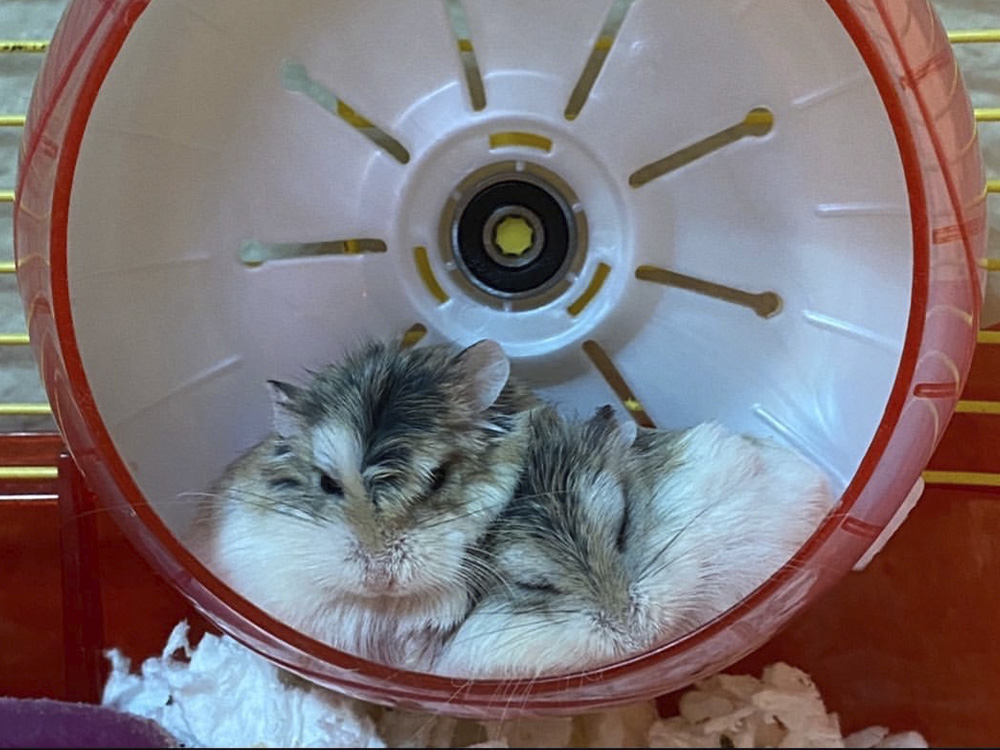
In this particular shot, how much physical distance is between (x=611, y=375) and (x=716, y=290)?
0.41ft

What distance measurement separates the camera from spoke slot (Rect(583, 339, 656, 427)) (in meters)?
1.05

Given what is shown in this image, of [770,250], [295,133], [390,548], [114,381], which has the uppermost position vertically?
[295,133]

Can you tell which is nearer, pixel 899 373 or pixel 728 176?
pixel 899 373

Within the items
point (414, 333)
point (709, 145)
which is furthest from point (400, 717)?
point (709, 145)

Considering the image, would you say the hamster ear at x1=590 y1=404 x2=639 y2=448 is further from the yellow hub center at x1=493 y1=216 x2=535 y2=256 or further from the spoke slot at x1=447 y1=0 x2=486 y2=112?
the spoke slot at x1=447 y1=0 x2=486 y2=112

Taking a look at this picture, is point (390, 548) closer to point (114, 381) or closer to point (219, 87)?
point (114, 381)

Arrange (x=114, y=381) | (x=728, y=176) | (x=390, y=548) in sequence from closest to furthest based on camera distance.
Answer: (x=390, y=548) < (x=114, y=381) < (x=728, y=176)

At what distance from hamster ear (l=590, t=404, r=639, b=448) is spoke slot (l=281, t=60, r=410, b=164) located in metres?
0.31

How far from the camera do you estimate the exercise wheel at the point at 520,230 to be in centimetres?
82

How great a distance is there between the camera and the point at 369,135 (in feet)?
3.40

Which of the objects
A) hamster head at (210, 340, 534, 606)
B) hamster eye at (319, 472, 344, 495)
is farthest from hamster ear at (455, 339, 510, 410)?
hamster eye at (319, 472, 344, 495)

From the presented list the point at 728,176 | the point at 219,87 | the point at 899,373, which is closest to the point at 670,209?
the point at 728,176

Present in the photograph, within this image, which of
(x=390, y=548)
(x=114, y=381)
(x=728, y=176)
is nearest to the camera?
(x=390, y=548)

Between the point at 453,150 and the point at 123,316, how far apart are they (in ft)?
1.10
